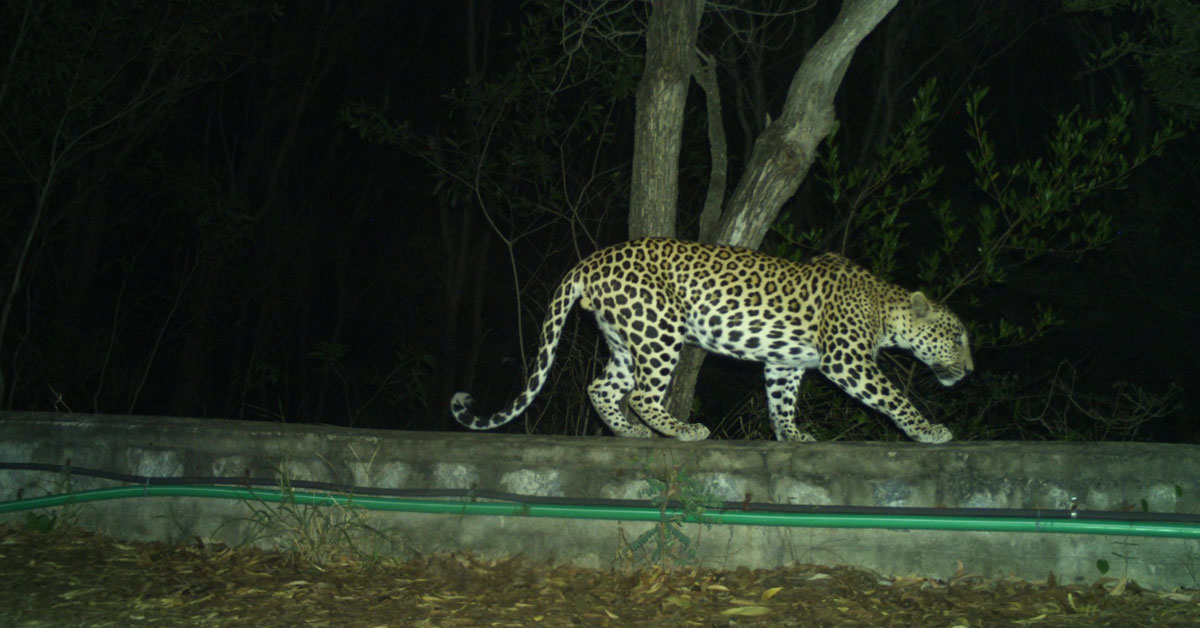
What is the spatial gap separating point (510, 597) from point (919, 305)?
3612mm

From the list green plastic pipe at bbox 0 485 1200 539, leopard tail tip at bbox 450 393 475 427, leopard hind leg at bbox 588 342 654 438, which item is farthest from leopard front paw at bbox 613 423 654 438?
green plastic pipe at bbox 0 485 1200 539

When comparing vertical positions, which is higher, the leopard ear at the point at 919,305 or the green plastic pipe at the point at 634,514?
the leopard ear at the point at 919,305

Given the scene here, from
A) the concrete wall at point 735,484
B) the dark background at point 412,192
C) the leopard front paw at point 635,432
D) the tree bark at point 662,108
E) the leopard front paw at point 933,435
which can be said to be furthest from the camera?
the dark background at point 412,192

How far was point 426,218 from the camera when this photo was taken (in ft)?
81.4

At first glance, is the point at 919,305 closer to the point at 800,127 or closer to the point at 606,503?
the point at 800,127

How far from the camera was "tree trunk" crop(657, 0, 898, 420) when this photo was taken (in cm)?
719

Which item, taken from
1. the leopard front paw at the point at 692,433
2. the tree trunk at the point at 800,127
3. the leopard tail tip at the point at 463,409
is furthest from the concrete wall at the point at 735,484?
the tree trunk at the point at 800,127

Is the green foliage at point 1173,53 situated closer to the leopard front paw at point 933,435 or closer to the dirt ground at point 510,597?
the leopard front paw at point 933,435

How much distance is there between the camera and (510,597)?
514cm

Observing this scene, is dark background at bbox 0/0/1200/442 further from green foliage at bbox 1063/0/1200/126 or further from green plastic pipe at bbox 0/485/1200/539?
green plastic pipe at bbox 0/485/1200/539

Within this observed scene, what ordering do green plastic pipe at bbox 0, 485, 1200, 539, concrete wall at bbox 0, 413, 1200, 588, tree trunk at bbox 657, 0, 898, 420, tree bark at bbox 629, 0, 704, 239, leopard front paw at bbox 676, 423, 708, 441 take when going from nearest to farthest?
green plastic pipe at bbox 0, 485, 1200, 539
concrete wall at bbox 0, 413, 1200, 588
leopard front paw at bbox 676, 423, 708, 441
tree trunk at bbox 657, 0, 898, 420
tree bark at bbox 629, 0, 704, 239

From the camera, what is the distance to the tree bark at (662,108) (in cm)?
736

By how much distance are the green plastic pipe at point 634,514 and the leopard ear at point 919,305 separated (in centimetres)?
235

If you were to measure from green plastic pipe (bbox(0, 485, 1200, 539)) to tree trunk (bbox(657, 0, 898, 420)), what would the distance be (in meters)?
2.79
